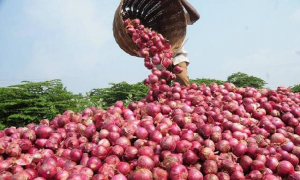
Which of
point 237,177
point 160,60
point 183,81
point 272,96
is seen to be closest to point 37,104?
point 183,81

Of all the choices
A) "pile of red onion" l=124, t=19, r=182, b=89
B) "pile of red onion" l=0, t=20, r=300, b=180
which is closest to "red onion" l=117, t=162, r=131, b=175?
"pile of red onion" l=0, t=20, r=300, b=180

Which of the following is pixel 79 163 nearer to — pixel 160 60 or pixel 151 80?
pixel 151 80

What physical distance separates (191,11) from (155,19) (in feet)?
2.91

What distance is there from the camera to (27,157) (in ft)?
6.26

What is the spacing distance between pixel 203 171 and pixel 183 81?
3.77 metres

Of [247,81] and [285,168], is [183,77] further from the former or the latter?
[247,81]

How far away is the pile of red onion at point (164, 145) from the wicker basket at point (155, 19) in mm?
1640

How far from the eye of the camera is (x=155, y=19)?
4.97m

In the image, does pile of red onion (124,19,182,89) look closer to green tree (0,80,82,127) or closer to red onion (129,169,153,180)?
red onion (129,169,153,180)

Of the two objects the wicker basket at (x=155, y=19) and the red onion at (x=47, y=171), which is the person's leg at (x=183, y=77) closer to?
the wicker basket at (x=155, y=19)

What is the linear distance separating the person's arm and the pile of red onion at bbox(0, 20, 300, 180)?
124 inches

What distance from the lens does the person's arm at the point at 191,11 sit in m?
5.35

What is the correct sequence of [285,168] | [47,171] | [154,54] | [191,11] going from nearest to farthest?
[47,171]
[285,168]
[154,54]
[191,11]

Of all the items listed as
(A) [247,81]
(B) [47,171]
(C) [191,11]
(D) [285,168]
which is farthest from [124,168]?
(A) [247,81]
